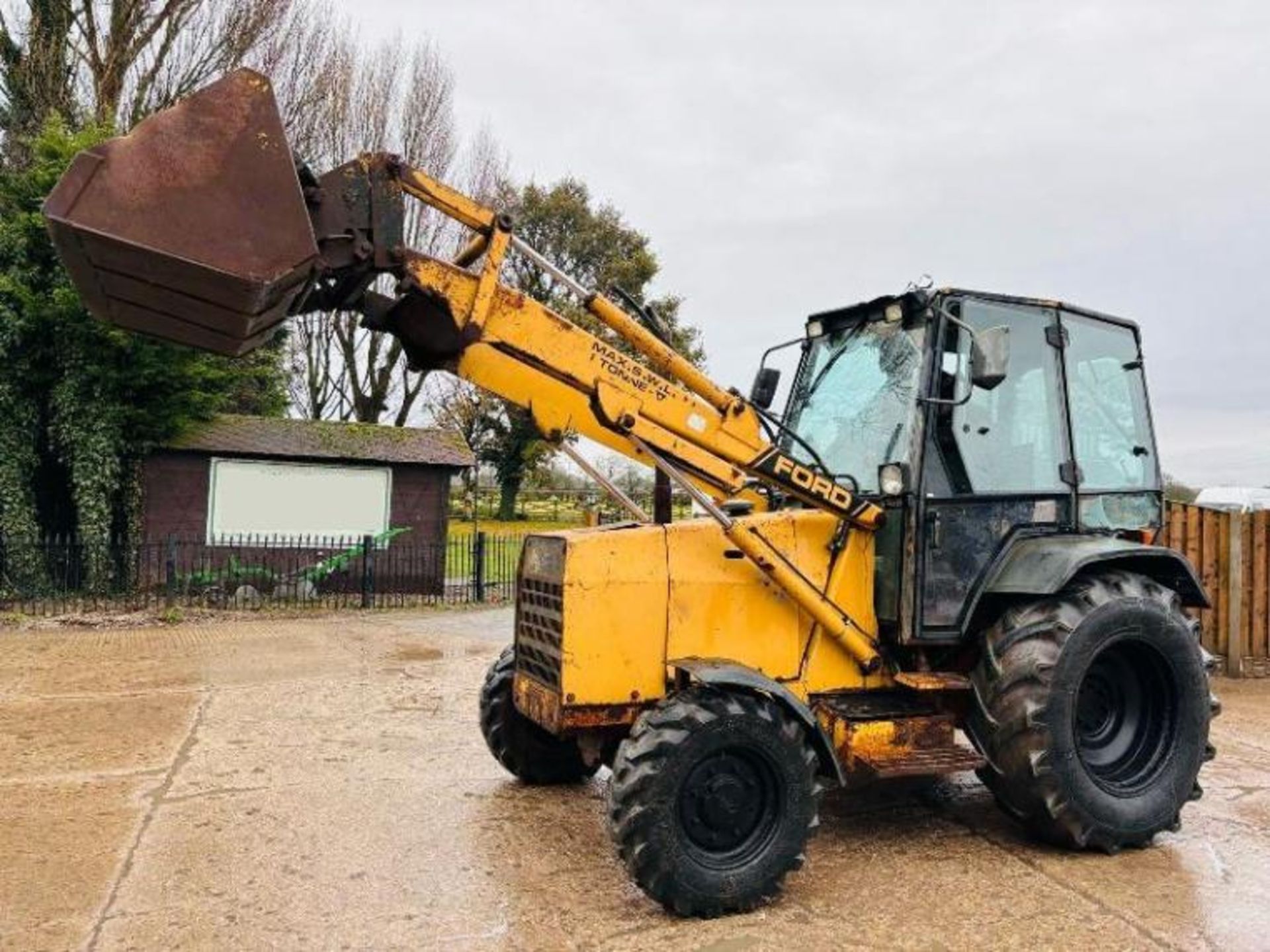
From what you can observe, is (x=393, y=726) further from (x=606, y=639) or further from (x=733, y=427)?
(x=733, y=427)

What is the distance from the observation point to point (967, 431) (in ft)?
15.4

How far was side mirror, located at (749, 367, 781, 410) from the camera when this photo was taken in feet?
18.1

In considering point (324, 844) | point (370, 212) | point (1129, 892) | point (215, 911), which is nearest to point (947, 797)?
point (1129, 892)

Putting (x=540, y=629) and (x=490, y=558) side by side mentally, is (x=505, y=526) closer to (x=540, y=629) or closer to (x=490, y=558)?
(x=490, y=558)

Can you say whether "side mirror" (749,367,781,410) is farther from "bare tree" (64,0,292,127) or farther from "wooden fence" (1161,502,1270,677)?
"bare tree" (64,0,292,127)

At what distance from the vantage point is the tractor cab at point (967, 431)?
4.53 metres

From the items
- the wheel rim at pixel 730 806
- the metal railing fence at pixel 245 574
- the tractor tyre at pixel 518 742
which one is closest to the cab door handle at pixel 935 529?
the wheel rim at pixel 730 806

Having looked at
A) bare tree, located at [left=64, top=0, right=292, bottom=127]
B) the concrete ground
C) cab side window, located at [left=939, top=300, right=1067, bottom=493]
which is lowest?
the concrete ground

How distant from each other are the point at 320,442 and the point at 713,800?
1412cm

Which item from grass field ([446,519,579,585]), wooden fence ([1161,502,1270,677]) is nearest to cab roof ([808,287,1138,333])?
wooden fence ([1161,502,1270,677])

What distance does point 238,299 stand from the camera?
3281 mm

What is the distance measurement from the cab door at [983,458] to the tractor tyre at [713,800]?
1060mm

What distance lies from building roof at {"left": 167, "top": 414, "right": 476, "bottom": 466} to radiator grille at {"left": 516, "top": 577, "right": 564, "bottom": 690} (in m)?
12.3

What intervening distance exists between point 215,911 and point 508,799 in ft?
5.56
